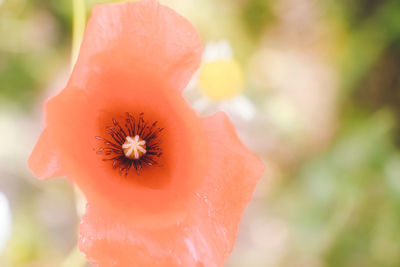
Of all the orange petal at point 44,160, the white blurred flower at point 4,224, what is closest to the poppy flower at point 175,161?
the orange petal at point 44,160

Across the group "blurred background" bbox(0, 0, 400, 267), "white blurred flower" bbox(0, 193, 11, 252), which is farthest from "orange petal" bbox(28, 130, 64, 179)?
"blurred background" bbox(0, 0, 400, 267)

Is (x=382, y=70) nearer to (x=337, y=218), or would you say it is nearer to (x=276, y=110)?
(x=276, y=110)

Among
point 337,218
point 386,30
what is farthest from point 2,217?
point 386,30

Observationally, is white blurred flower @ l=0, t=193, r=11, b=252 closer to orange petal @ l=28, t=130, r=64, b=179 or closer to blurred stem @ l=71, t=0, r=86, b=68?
blurred stem @ l=71, t=0, r=86, b=68

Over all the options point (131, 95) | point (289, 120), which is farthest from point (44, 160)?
point (289, 120)

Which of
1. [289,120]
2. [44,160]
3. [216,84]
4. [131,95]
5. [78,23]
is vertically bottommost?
[44,160]

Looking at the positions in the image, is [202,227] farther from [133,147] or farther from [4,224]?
[4,224]

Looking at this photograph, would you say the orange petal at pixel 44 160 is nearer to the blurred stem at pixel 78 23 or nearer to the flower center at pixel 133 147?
the flower center at pixel 133 147

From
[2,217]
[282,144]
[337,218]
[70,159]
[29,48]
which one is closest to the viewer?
[70,159]
